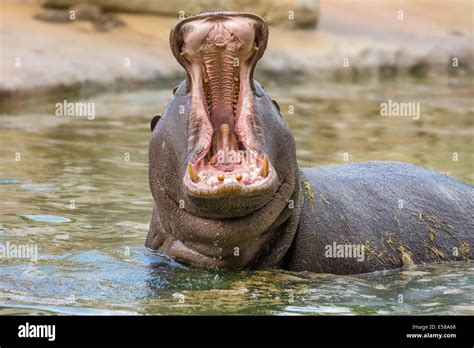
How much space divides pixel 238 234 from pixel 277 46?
1415 centimetres

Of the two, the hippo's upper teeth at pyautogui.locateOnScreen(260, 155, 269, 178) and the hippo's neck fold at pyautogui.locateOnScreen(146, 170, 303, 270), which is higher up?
the hippo's upper teeth at pyautogui.locateOnScreen(260, 155, 269, 178)

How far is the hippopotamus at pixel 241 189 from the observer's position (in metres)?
6.08

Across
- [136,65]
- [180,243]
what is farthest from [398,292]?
[136,65]

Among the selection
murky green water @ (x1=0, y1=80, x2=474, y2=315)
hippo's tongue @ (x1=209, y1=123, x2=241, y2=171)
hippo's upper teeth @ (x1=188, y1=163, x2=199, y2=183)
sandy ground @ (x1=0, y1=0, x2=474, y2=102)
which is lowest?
murky green water @ (x1=0, y1=80, x2=474, y2=315)

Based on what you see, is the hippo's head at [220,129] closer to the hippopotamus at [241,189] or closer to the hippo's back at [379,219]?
the hippopotamus at [241,189]

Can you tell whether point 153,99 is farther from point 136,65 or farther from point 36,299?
point 36,299

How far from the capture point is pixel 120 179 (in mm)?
10070

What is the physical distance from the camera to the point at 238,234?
20.2ft

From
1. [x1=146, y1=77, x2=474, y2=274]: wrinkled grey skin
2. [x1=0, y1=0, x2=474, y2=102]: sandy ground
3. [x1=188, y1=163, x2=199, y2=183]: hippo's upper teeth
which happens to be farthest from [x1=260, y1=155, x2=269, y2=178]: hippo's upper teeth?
[x1=0, y1=0, x2=474, y2=102]: sandy ground

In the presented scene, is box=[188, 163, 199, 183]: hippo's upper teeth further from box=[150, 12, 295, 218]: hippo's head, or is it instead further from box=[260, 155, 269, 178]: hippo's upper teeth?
box=[260, 155, 269, 178]: hippo's upper teeth

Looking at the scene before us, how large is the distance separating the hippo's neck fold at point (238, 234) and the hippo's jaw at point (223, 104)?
24 centimetres

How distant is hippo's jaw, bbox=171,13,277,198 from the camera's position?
6035mm
